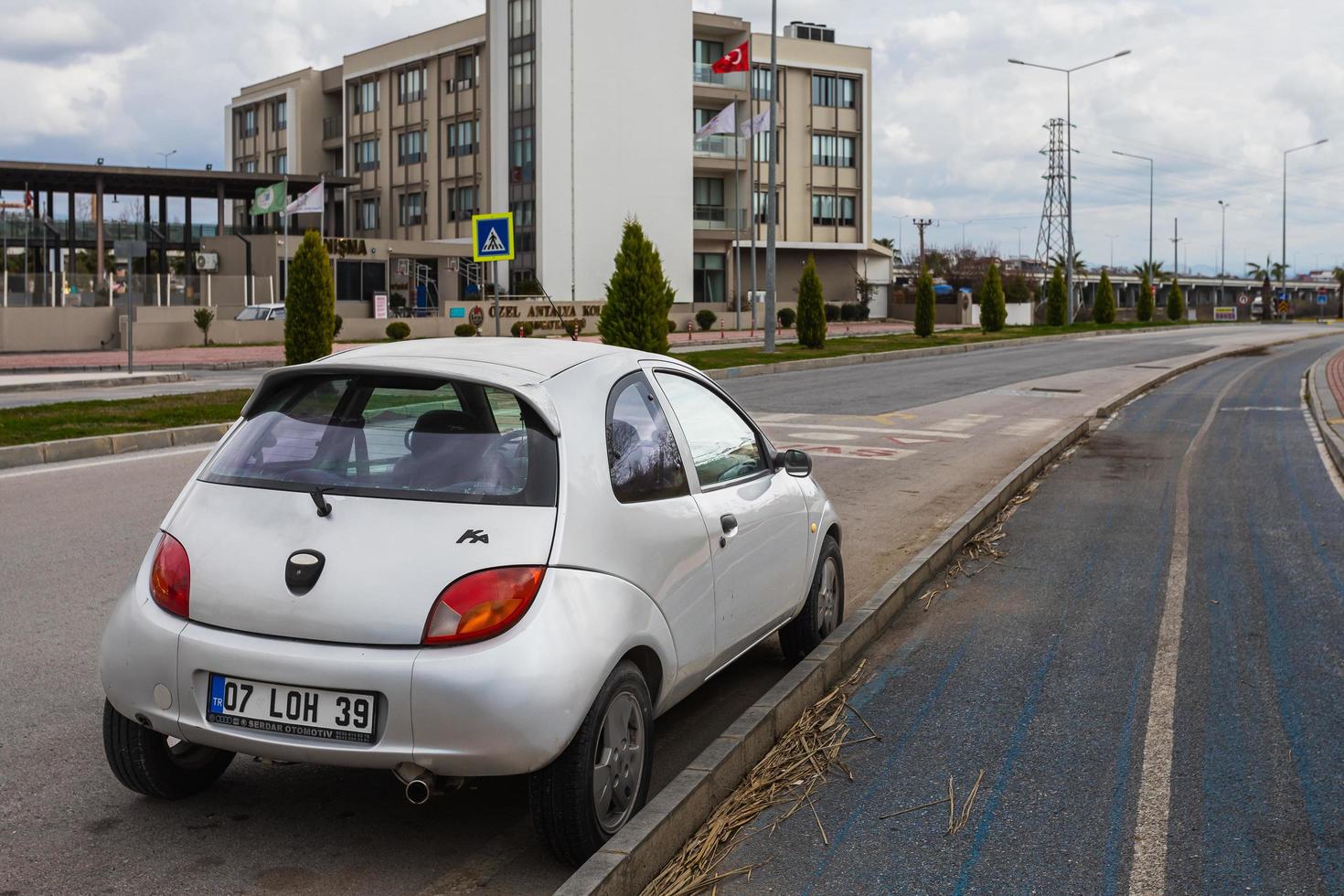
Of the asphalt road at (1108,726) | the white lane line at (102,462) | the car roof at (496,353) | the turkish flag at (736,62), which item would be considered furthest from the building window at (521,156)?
the car roof at (496,353)

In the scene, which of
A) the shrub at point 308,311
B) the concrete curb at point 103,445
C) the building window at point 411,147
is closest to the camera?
the concrete curb at point 103,445

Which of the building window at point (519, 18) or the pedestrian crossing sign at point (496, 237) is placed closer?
the pedestrian crossing sign at point (496, 237)

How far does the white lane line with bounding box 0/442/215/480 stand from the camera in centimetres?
1271

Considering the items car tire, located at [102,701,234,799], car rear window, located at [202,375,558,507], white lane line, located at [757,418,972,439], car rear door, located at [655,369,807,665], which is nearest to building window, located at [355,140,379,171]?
white lane line, located at [757,418,972,439]

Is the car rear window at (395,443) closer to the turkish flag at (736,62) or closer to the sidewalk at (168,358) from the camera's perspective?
the sidewalk at (168,358)

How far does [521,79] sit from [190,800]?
59617 mm

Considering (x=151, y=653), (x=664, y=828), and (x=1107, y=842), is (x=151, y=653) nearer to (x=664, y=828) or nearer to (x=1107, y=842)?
(x=664, y=828)

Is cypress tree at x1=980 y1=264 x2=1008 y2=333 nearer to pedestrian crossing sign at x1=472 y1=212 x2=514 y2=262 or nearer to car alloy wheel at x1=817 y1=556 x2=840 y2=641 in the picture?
pedestrian crossing sign at x1=472 y1=212 x2=514 y2=262

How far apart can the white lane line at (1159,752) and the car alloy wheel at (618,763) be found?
1.50 m

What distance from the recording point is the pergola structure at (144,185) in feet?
190

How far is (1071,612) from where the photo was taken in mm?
7301

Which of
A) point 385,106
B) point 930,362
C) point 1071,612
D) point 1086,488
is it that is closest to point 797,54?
point 385,106

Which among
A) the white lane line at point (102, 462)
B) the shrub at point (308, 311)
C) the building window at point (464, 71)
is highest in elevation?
the building window at point (464, 71)

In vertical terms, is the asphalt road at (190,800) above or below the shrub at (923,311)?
below
